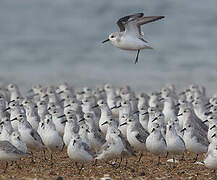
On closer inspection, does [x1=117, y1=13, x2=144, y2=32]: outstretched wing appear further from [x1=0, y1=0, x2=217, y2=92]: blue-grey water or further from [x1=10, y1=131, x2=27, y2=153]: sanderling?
[x1=0, y1=0, x2=217, y2=92]: blue-grey water

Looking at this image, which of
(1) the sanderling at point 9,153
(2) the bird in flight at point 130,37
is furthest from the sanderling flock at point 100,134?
(2) the bird in flight at point 130,37

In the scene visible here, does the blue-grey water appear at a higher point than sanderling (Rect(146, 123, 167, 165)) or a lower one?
higher

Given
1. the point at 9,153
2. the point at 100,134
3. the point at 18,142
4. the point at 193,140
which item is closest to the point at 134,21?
the point at 100,134

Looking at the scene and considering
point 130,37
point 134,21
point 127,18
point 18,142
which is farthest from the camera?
point 130,37

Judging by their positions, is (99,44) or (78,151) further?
(99,44)

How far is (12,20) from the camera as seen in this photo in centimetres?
3838

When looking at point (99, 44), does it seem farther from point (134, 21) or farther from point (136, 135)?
point (134, 21)

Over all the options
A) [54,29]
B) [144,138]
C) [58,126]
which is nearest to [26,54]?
[54,29]

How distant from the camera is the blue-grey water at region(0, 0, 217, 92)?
2594 centimetres

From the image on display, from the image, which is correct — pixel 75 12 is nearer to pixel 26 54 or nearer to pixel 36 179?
pixel 26 54

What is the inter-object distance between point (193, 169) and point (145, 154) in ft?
6.10

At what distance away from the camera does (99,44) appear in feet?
109

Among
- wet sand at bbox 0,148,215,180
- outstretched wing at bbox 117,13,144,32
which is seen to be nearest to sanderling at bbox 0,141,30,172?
wet sand at bbox 0,148,215,180

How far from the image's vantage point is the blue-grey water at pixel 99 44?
25.9 metres
